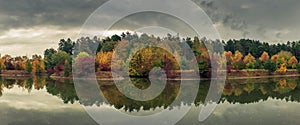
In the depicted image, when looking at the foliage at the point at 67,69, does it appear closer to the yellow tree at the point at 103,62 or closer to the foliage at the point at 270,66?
the yellow tree at the point at 103,62

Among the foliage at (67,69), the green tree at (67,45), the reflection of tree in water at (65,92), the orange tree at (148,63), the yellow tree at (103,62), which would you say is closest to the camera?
the reflection of tree in water at (65,92)

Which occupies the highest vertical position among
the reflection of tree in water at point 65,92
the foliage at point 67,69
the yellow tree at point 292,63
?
the yellow tree at point 292,63

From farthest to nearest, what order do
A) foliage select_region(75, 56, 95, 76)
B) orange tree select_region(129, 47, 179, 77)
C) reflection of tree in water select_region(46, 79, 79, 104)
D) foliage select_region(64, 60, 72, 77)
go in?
foliage select_region(64, 60, 72, 77), foliage select_region(75, 56, 95, 76), orange tree select_region(129, 47, 179, 77), reflection of tree in water select_region(46, 79, 79, 104)

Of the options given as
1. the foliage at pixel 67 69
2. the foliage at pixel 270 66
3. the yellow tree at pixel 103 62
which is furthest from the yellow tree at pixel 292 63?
the foliage at pixel 67 69

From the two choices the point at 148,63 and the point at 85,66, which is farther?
the point at 85,66

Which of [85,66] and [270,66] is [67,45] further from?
[270,66]

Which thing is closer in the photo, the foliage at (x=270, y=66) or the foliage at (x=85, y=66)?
the foliage at (x=85, y=66)

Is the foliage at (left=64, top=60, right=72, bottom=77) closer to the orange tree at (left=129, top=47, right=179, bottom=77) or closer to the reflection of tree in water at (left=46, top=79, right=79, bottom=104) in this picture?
the orange tree at (left=129, top=47, right=179, bottom=77)

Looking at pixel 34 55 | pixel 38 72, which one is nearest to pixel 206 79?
pixel 38 72

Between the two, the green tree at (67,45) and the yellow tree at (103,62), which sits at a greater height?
the green tree at (67,45)

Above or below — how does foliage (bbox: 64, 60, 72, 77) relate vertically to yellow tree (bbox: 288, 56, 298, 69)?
below

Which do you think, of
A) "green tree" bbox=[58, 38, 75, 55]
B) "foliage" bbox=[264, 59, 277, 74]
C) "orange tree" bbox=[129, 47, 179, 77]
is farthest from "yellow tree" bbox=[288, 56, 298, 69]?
"green tree" bbox=[58, 38, 75, 55]

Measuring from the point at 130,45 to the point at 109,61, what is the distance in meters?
5.71

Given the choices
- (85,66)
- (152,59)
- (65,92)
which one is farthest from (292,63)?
(65,92)
